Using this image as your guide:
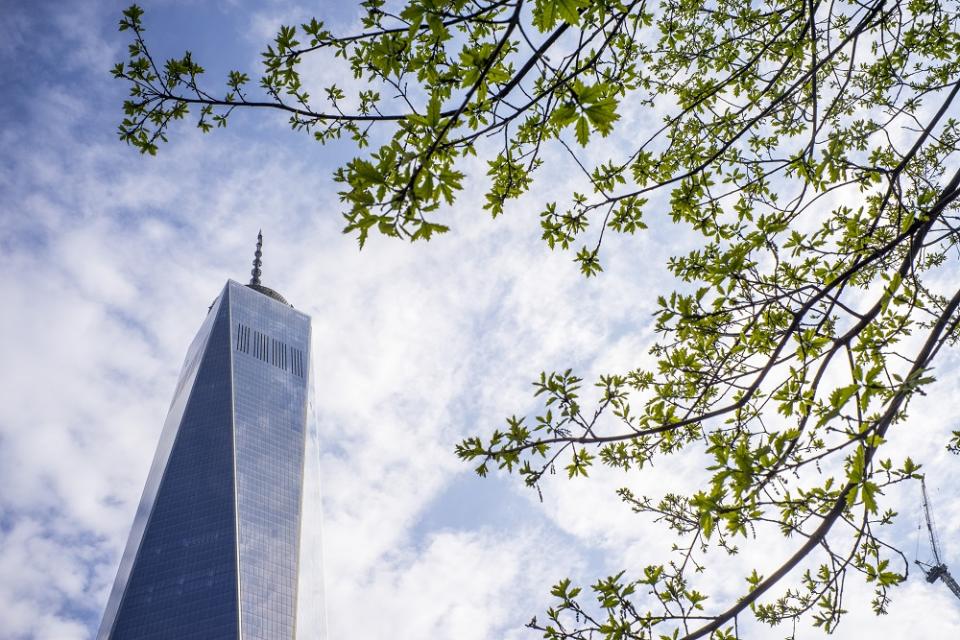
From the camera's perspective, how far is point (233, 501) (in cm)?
6506

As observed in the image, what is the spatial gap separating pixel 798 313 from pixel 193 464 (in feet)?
243

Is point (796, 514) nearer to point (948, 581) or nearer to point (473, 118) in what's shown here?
point (473, 118)

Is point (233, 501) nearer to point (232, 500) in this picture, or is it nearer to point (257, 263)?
point (232, 500)

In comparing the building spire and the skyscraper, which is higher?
the building spire

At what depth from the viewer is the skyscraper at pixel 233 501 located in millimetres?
59750

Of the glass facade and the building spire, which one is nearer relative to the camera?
the glass facade

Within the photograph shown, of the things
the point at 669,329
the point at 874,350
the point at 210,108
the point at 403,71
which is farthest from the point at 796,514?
the point at 210,108

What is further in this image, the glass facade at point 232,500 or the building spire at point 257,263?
the building spire at point 257,263

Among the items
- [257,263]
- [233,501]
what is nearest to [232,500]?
[233,501]

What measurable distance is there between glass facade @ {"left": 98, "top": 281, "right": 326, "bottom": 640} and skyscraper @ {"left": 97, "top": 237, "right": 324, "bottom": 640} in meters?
0.12

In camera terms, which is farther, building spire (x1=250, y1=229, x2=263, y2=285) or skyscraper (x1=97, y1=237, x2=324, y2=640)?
building spire (x1=250, y1=229, x2=263, y2=285)

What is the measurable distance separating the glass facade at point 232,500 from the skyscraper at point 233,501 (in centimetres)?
12

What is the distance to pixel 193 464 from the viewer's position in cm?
6769

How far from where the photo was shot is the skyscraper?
59.8 meters
